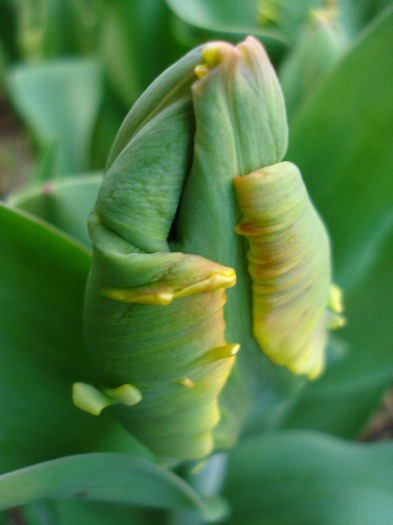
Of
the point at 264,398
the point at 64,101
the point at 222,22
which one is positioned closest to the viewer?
the point at 264,398

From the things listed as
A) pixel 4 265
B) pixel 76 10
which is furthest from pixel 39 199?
pixel 76 10

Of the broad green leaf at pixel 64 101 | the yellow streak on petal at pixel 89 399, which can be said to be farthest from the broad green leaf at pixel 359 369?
the broad green leaf at pixel 64 101

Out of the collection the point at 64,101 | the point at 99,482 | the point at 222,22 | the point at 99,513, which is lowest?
the point at 99,513

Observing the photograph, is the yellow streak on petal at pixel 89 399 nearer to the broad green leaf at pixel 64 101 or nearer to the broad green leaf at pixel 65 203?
the broad green leaf at pixel 65 203

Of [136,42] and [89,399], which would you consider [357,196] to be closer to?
[89,399]

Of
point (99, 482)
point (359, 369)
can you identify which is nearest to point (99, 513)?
point (99, 482)

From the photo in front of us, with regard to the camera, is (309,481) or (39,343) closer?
(39,343)

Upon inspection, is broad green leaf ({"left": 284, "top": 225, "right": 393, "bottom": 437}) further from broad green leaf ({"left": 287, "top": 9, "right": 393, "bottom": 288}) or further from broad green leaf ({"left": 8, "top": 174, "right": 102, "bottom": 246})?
broad green leaf ({"left": 8, "top": 174, "right": 102, "bottom": 246})
